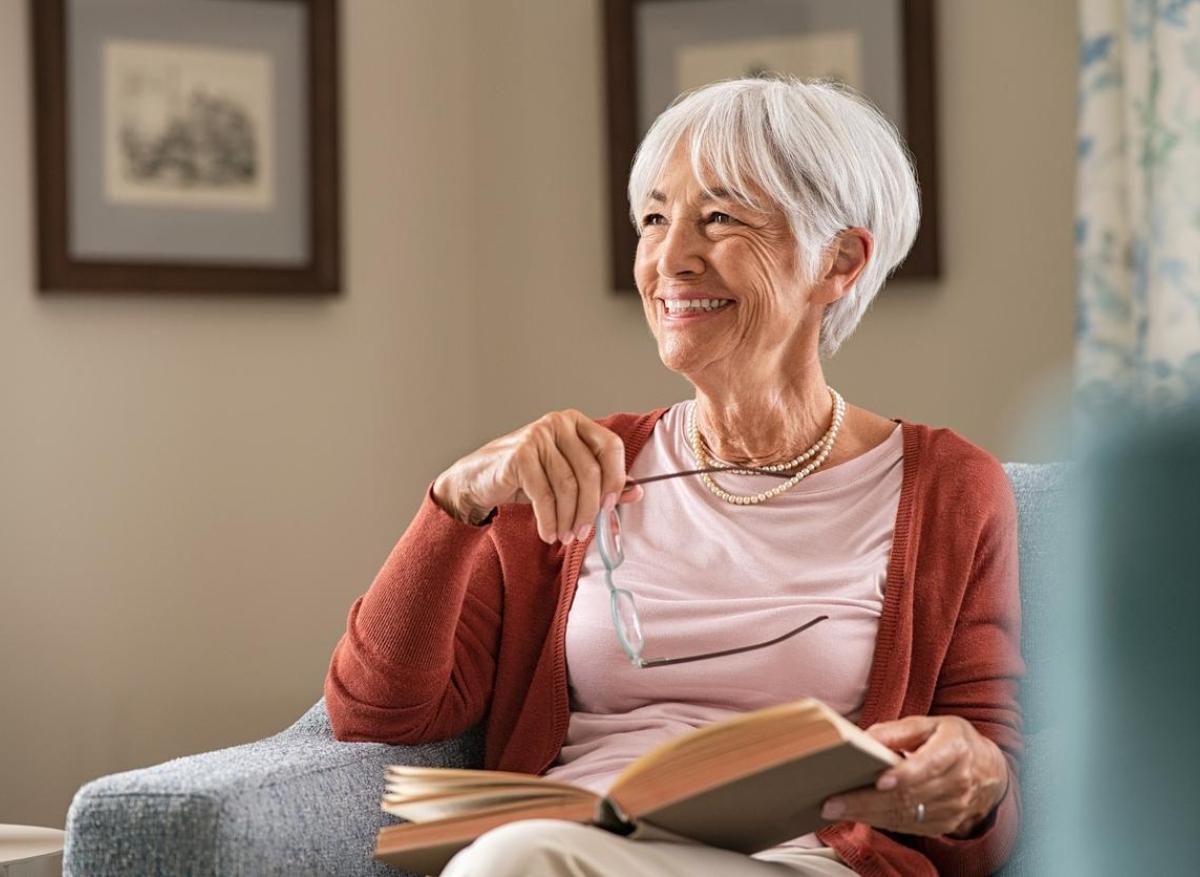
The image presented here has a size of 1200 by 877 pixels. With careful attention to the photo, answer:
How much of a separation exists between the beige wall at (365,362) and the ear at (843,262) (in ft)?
2.90

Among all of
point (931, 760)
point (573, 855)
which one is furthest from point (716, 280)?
point (573, 855)

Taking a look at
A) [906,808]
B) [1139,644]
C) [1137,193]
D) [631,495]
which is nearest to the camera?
[1139,644]

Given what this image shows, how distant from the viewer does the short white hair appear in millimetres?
1628

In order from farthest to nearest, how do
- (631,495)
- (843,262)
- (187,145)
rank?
1. (187,145)
2. (843,262)
3. (631,495)

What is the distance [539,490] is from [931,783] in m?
0.41

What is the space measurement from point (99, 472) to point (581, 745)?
1244mm

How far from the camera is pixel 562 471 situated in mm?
1354

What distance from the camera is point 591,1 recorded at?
110 inches

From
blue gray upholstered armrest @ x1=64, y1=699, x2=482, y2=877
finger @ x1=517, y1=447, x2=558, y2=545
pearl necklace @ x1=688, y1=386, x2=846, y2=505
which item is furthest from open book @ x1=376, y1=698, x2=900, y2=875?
pearl necklace @ x1=688, y1=386, x2=846, y2=505

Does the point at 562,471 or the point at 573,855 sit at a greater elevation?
the point at 562,471

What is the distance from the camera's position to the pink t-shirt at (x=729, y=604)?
1498 millimetres

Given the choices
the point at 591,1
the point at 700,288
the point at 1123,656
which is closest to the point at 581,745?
the point at 700,288

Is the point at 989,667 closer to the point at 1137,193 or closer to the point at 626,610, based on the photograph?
the point at 626,610

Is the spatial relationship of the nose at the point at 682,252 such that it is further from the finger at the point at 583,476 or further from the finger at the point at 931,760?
the finger at the point at 931,760
